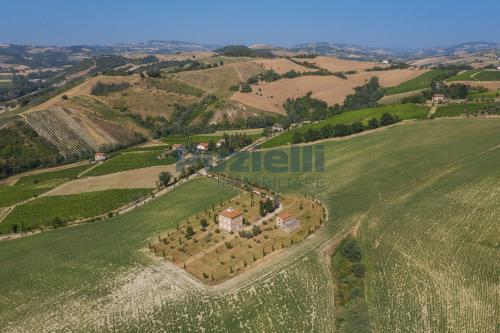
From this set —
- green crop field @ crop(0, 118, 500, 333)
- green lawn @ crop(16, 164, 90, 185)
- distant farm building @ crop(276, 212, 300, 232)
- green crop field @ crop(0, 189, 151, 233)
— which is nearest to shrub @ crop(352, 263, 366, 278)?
green crop field @ crop(0, 118, 500, 333)

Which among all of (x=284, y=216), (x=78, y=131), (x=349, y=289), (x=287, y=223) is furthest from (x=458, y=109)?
(x=78, y=131)

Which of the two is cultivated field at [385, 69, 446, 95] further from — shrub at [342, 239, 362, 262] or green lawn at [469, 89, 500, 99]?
shrub at [342, 239, 362, 262]

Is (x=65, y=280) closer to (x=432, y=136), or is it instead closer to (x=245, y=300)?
(x=245, y=300)

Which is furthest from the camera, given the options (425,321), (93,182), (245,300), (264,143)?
(264,143)

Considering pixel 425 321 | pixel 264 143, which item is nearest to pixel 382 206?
pixel 425 321

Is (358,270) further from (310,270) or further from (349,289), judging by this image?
(310,270)

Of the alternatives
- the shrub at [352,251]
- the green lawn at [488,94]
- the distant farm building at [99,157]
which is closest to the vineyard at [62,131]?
the distant farm building at [99,157]
